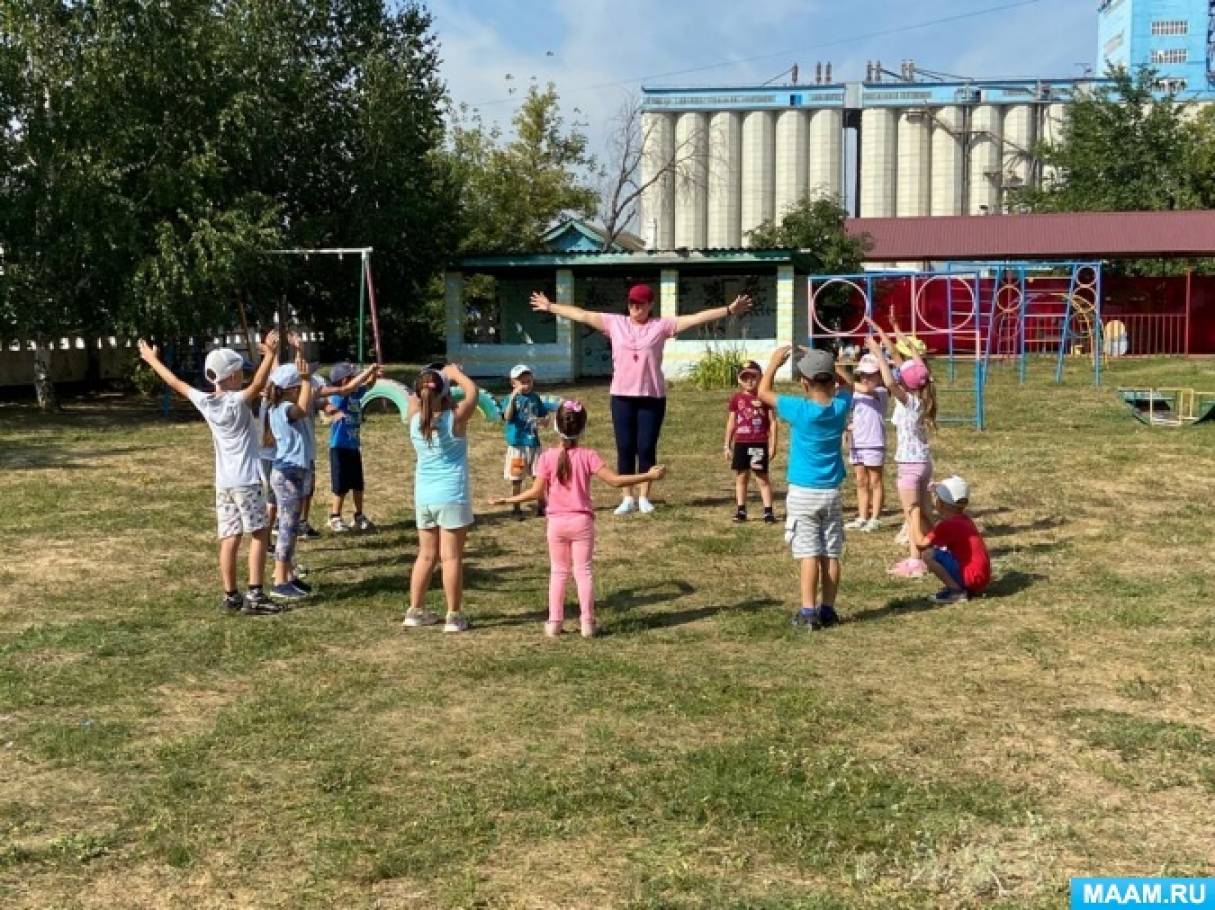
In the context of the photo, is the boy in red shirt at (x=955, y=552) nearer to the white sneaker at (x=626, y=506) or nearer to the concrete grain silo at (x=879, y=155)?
the white sneaker at (x=626, y=506)

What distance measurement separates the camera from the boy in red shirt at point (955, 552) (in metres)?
7.54

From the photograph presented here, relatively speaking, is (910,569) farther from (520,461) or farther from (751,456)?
(520,461)

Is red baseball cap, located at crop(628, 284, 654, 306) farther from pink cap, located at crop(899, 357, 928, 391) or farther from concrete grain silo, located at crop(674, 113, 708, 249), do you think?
concrete grain silo, located at crop(674, 113, 708, 249)

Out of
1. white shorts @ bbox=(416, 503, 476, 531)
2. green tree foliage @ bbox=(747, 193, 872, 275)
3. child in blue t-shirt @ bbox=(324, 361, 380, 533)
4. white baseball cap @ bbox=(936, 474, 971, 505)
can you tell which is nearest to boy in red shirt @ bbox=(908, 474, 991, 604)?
white baseball cap @ bbox=(936, 474, 971, 505)

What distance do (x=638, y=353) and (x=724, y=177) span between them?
58339 millimetres

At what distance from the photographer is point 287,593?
7711 millimetres

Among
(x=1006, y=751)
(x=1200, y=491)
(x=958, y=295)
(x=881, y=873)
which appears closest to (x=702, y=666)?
(x=1006, y=751)

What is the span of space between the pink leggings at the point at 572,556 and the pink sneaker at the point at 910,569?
2.53 m

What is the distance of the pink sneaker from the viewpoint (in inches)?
324

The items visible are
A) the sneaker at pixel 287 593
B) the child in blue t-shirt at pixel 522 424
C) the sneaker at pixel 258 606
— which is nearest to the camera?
the sneaker at pixel 258 606

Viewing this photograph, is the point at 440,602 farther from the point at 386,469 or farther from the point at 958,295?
the point at 958,295

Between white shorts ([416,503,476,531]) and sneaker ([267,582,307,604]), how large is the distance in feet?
4.38

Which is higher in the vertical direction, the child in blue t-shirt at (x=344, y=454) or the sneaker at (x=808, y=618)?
the child in blue t-shirt at (x=344, y=454)

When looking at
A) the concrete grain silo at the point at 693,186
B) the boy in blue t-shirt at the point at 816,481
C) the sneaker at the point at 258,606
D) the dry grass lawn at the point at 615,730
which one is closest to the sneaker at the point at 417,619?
the dry grass lawn at the point at 615,730
